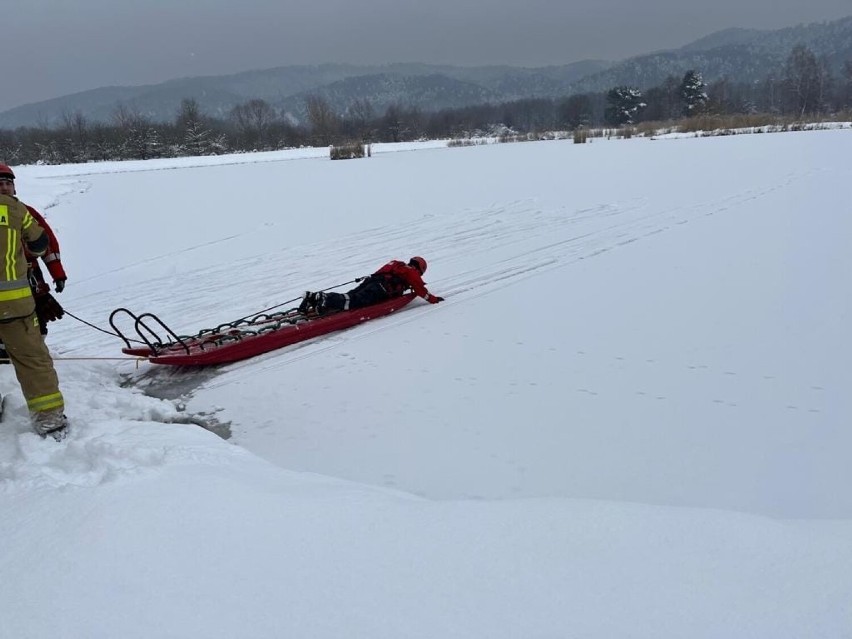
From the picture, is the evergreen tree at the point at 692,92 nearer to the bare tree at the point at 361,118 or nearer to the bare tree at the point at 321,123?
the bare tree at the point at 361,118

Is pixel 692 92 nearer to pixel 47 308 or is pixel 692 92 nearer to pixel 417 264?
pixel 417 264

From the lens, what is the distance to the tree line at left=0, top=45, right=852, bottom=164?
5194 cm

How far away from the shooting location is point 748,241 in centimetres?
701

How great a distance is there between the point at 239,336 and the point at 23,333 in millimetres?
1634

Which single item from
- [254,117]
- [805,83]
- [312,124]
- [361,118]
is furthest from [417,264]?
[361,118]

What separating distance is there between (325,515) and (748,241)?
→ 21.9ft

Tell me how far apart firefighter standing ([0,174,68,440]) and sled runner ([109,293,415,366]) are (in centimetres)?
85

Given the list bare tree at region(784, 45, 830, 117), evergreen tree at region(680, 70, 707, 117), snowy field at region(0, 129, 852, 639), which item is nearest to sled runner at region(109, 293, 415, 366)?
snowy field at region(0, 129, 852, 639)

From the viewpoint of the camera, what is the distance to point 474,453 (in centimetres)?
312

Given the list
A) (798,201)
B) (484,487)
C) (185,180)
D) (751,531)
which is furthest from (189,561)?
(185,180)

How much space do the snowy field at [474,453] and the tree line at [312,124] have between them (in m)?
41.5

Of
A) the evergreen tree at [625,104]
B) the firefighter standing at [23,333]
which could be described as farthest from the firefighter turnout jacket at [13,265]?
the evergreen tree at [625,104]

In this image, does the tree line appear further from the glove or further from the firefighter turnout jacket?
the firefighter turnout jacket

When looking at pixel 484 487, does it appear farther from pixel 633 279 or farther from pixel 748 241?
pixel 748 241
